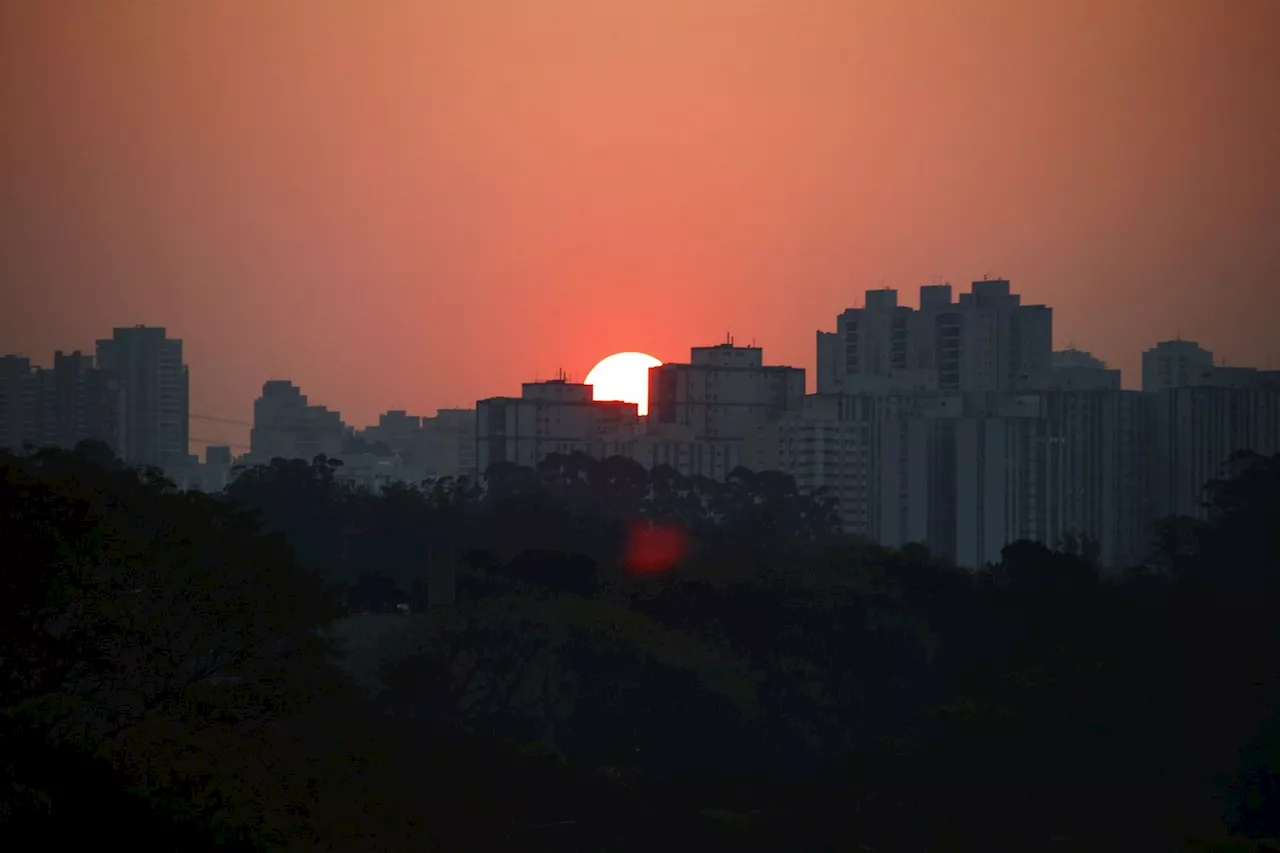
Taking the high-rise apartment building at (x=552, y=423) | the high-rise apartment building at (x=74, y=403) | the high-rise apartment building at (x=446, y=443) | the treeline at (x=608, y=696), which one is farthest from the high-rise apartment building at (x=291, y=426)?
the treeline at (x=608, y=696)

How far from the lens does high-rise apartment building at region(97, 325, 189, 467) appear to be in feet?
310

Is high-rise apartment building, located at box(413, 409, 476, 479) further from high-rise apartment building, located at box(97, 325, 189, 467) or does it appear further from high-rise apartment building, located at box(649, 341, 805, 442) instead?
high-rise apartment building, located at box(649, 341, 805, 442)

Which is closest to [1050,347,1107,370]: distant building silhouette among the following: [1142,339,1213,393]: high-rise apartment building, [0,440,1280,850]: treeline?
[1142,339,1213,393]: high-rise apartment building

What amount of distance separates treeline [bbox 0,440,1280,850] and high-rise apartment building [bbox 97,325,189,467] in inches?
2377

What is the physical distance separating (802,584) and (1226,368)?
4579 cm

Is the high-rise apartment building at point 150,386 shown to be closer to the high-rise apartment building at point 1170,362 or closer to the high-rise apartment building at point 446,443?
the high-rise apartment building at point 446,443

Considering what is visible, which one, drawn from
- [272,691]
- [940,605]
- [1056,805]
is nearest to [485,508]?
[940,605]

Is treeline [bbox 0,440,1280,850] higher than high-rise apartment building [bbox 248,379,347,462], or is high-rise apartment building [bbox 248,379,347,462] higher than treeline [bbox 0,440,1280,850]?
high-rise apartment building [bbox 248,379,347,462]

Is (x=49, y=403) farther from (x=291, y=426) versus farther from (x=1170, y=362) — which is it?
(x=1170, y=362)

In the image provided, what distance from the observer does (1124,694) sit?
Result: 75.7ft

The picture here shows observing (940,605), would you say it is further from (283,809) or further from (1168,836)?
(283,809)

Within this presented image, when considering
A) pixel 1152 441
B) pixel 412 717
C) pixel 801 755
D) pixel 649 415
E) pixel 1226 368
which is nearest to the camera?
pixel 412 717

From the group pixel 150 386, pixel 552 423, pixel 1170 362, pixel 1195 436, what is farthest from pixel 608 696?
pixel 150 386

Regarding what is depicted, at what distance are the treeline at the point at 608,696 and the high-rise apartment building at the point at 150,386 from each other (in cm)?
6038
